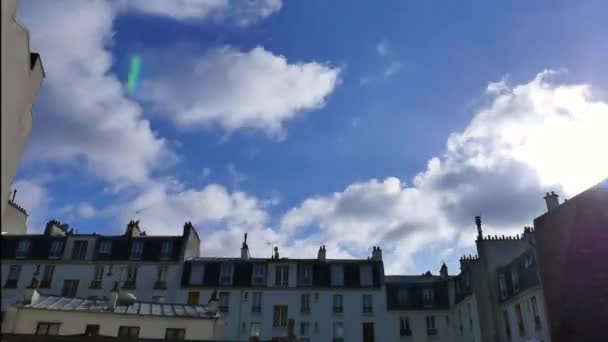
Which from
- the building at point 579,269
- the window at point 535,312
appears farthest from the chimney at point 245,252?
the building at point 579,269

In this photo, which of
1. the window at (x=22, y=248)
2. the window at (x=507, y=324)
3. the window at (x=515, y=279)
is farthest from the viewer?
the window at (x=22, y=248)

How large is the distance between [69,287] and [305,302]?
2128 cm

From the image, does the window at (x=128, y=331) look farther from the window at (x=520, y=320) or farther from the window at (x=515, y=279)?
the window at (x=515, y=279)

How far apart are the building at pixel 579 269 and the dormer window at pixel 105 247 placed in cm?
4252

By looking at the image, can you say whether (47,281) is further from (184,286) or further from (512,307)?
(512,307)

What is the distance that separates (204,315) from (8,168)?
25.2 metres

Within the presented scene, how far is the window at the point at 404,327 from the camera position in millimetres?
47844

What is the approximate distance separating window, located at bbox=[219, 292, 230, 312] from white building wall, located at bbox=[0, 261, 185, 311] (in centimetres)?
398

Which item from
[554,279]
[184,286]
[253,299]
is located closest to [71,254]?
[184,286]

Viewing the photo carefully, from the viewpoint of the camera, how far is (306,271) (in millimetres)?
48156

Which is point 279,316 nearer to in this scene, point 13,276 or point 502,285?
point 502,285

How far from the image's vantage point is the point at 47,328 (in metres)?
27.8


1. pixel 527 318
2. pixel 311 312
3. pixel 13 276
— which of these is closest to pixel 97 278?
pixel 13 276

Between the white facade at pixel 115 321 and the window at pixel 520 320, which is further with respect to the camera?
the window at pixel 520 320
